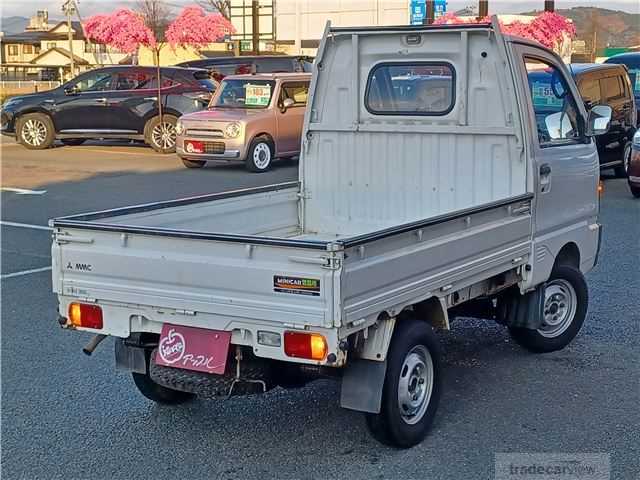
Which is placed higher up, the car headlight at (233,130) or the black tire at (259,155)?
the car headlight at (233,130)

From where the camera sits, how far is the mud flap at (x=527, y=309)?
6086 millimetres

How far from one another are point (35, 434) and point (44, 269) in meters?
4.27

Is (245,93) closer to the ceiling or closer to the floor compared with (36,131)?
closer to the ceiling

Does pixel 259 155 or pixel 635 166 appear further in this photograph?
pixel 259 155

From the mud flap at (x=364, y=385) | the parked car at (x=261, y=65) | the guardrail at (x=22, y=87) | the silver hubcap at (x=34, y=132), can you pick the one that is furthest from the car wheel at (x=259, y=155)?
the guardrail at (x=22, y=87)

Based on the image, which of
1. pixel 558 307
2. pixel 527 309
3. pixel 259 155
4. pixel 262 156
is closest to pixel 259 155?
pixel 259 155

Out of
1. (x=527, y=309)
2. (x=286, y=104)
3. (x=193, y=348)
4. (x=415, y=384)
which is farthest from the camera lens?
(x=286, y=104)

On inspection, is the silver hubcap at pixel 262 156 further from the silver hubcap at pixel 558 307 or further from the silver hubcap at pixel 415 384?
the silver hubcap at pixel 415 384

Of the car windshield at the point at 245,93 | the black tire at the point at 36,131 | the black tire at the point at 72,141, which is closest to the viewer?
the car windshield at the point at 245,93

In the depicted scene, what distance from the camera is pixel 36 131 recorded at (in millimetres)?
20844

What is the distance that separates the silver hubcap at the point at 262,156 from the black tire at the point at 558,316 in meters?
11.0

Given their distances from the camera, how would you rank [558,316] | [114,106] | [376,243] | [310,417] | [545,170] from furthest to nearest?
[114,106], [558,316], [545,170], [310,417], [376,243]

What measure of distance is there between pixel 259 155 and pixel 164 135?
12.8 ft

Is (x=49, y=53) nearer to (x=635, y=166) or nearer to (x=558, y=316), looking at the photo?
(x=635, y=166)
